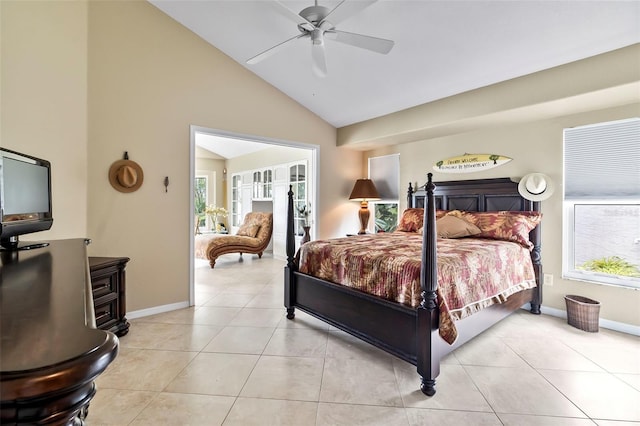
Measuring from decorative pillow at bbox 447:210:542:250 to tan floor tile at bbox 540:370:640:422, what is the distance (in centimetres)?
145

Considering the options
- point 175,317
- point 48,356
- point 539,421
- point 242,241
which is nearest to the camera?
point 48,356

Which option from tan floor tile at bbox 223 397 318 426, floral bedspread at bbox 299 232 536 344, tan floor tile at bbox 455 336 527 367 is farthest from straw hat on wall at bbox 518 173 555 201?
tan floor tile at bbox 223 397 318 426

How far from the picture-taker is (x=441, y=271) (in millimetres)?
2180

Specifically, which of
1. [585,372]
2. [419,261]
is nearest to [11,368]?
[419,261]

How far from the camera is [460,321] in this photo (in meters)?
2.28

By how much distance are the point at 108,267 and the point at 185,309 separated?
110 centimetres

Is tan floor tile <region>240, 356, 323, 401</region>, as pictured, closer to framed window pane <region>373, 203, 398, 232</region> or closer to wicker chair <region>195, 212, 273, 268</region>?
framed window pane <region>373, 203, 398, 232</region>

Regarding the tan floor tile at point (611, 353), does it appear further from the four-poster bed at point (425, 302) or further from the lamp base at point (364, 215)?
the lamp base at point (364, 215)

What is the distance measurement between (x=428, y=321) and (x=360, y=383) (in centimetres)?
65

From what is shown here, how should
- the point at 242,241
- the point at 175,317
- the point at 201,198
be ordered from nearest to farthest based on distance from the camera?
1. the point at 175,317
2. the point at 242,241
3. the point at 201,198

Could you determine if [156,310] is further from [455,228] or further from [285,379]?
[455,228]

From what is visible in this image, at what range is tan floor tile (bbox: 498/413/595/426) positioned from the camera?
1.73 meters

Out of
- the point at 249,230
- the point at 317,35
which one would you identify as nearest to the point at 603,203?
the point at 317,35

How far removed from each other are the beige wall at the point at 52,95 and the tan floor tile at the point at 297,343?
219cm
